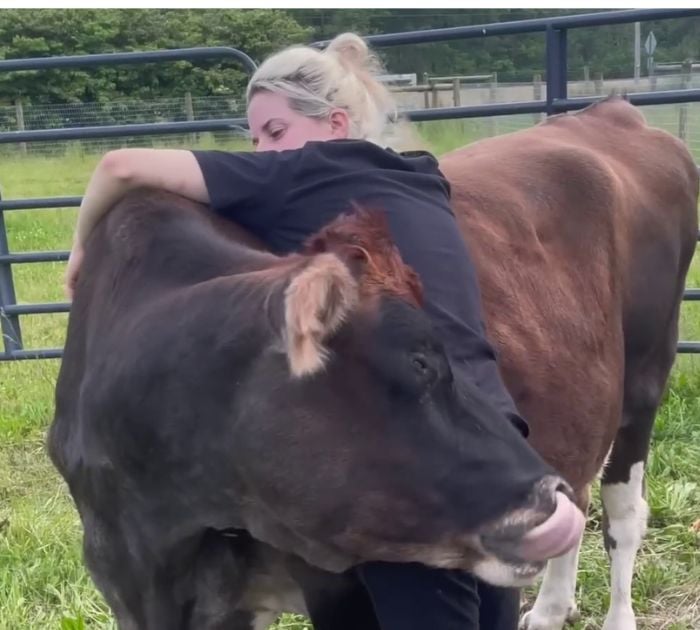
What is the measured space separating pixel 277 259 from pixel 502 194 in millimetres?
1108

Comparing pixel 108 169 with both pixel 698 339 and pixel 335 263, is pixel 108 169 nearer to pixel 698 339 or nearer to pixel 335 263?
pixel 335 263

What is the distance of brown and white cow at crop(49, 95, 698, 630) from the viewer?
1719mm

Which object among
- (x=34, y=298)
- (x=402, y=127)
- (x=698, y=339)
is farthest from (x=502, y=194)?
(x=34, y=298)

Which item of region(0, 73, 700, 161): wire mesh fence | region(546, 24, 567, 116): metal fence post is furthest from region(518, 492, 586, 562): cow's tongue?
region(546, 24, 567, 116): metal fence post

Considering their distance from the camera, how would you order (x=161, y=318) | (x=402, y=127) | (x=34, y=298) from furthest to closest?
(x=34, y=298), (x=402, y=127), (x=161, y=318)

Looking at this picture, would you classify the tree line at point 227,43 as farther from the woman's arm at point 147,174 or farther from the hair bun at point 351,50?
the woman's arm at point 147,174

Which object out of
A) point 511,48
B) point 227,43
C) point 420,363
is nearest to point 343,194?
point 420,363

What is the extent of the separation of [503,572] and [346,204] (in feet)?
2.58

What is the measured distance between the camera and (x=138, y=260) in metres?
2.18

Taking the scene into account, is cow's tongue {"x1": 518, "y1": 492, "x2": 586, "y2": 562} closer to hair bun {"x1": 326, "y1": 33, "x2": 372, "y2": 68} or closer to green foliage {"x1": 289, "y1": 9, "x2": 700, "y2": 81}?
hair bun {"x1": 326, "y1": 33, "x2": 372, "y2": 68}

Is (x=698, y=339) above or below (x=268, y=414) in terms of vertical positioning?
below

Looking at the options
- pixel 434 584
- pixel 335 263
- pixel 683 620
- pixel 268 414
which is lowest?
pixel 683 620

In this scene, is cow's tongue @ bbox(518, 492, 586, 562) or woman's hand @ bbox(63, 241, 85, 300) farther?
woman's hand @ bbox(63, 241, 85, 300)

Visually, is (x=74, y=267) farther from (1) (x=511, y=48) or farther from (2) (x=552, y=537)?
(1) (x=511, y=48)
